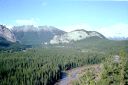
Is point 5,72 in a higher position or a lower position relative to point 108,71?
lower

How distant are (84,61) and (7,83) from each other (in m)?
107

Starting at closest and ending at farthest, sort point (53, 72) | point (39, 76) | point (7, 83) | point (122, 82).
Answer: point (122, 82)
point (7, 83)
point (39, 76)
point (53, 72)

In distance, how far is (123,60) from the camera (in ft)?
151

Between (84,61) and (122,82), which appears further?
(84,61)

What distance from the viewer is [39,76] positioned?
113 meters

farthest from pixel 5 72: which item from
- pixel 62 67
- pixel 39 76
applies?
pixel 62 67

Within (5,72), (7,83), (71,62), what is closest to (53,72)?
(5,72)

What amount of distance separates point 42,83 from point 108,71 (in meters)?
59.4

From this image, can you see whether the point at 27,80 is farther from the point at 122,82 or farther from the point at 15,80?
the point at 122,82

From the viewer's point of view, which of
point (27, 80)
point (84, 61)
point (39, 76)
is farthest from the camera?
point (84, 61)

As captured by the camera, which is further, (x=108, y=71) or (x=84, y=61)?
(x=84, y=61)

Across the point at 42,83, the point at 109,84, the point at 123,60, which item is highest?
the point at 123,60

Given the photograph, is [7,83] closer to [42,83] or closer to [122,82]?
[42,83]

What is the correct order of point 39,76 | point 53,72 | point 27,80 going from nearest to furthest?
1. point 27,80
2. point 39,76
3. point 53,72
